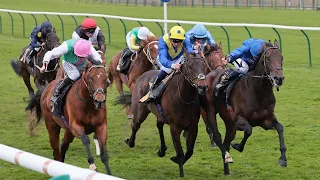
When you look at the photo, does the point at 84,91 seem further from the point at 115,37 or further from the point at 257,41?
the point at 115,37

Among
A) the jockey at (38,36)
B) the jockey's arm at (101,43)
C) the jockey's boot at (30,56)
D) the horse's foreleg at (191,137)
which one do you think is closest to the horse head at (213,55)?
the horse's foreleg at (191,137)

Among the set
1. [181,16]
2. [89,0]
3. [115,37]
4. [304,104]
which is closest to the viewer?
[304,104]

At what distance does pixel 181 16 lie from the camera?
123ft

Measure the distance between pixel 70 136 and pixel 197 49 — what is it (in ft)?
5.96

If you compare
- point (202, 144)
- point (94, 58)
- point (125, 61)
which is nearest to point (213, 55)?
point (202, 144)

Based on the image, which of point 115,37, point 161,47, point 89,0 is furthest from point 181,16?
point 161,47

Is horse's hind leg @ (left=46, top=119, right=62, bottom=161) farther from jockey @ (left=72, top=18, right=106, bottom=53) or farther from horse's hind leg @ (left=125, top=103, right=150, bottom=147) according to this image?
jockey @ (left=72, top=18, right=106, bottom=53)

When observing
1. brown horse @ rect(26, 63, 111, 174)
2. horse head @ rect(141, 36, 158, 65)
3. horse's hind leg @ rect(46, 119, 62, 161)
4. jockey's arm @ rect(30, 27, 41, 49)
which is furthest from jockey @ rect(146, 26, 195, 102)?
jockey's arm @ rect(30, 27, 41, 49)

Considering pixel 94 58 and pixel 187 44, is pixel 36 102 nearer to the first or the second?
pixel 94 58

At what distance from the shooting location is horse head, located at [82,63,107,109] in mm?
7398

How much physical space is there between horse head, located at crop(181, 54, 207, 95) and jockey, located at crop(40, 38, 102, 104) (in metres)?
1.02

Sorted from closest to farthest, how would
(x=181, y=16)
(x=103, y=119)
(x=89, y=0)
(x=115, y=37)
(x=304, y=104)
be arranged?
(x=103, y=119) → (x=304, y=104) → (x=115, y=37) → (x=181, y=16) → (x=89, y=0)

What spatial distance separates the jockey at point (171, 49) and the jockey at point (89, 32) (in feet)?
4.90

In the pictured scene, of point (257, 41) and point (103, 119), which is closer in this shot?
point (103, 119)
